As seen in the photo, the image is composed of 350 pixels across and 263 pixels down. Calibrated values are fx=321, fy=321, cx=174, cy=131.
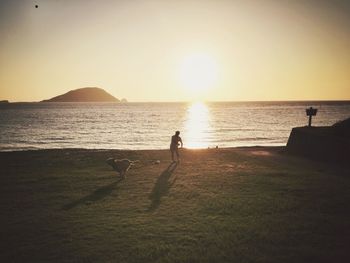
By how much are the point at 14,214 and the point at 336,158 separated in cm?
1924

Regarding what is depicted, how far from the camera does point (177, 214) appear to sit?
1124cm

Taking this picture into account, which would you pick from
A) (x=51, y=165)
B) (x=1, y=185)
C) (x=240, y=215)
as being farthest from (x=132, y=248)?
(x=51, y=165)

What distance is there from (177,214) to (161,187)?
3572mm

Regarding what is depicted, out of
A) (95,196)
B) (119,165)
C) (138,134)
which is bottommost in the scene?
(138,134)

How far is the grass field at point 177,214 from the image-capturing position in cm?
862

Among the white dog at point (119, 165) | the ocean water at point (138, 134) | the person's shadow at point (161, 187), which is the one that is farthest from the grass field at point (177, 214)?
the ocean water at point (138, 134)

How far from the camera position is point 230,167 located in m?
19.3

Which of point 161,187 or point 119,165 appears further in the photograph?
point 119,165

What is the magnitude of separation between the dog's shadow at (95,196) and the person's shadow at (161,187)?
6.55 feet

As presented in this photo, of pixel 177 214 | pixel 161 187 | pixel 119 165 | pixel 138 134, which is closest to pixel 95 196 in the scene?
pixel 161 187

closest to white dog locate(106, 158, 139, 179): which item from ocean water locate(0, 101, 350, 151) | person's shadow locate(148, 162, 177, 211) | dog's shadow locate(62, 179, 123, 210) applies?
dog's shadow locate(62, 179, 123, 210)

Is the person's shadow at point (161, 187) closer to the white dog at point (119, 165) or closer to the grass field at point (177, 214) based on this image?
the grass field at point (177, 214)

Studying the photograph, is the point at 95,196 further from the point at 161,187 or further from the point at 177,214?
the point at 177,214

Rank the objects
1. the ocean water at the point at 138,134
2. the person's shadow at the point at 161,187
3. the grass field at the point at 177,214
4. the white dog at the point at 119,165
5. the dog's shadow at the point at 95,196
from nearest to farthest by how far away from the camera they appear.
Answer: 1. the grass field at the point at 177,214
2. the dog's shadow at the point at 95,196
3. the person's shadow at the point at 161,187
4. the white dog at the point at 119,165
5. the ocean water at the point at 138,134
